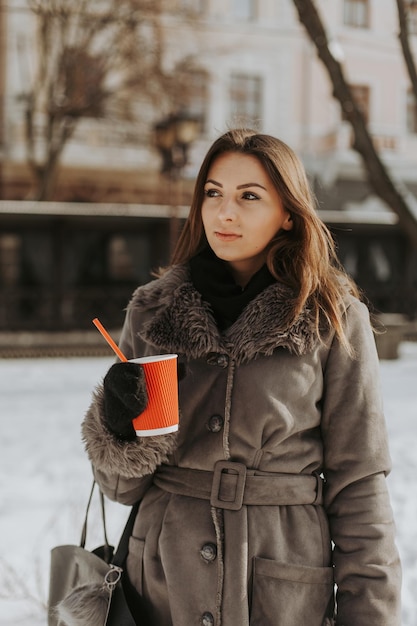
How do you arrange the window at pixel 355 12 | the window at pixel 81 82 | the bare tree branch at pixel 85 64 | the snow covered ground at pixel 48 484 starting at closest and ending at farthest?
the snow covered ground at pixel 48 484 → the bare tree branch at pixel 85 64 → the window at pixel 81 82 → the window at pixel 355 12

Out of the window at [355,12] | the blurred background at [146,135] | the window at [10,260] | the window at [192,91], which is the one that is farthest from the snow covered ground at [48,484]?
the window at [355,12]

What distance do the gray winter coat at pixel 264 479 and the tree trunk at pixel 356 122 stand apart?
15.1ft

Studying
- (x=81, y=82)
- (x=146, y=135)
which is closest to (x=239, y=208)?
(x=81, y=82)

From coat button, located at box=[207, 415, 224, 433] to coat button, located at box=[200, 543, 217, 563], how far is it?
27cm

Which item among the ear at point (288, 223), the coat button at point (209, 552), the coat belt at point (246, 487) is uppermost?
the ear at point (288, 223)

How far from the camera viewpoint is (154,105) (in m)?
16.5

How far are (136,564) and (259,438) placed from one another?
0.47 meters

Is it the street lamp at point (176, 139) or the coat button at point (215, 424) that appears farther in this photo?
the street lamp at point (176, 139)

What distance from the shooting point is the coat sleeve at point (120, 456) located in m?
1.64

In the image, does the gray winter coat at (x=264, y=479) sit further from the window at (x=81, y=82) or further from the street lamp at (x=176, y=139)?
the window at (x=81, y=82)

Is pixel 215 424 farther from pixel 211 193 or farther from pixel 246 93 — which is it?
pixel 246 93

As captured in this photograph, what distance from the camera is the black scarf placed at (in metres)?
1.78

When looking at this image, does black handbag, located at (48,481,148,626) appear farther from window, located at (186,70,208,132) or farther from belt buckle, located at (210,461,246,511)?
window, located at (186,70,208,132)

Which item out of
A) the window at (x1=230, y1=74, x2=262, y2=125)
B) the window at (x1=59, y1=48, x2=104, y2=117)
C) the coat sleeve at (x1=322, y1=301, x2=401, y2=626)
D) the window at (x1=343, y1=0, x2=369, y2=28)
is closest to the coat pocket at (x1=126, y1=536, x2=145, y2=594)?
the coat sleeve at (x1=322, y1=301, x2=401, y2=626)
